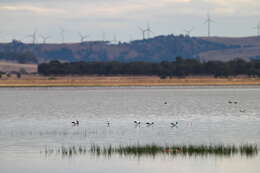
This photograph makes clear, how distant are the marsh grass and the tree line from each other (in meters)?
133

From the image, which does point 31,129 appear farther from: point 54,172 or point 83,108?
point 83,108

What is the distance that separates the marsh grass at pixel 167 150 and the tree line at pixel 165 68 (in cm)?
13259

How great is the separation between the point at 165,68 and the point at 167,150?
14576cm

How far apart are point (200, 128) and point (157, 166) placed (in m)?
18.1

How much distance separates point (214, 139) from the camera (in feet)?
137

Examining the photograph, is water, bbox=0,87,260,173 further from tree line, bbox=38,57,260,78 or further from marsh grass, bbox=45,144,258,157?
tree line, bbox=38,57,260,78

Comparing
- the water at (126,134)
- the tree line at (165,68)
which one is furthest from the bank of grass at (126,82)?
the water at (126,134)

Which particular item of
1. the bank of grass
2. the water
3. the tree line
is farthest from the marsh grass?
the tree line

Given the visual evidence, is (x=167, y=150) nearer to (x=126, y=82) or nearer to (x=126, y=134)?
(x=126, y=134)

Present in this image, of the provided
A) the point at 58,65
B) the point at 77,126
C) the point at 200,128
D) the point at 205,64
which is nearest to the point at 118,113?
the point at 77,126

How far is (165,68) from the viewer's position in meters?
181

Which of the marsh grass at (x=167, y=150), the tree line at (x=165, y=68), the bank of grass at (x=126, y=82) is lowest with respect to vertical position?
the bank of grass at (x=126, y=82)

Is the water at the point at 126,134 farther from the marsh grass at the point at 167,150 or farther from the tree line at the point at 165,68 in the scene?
the tree line at the point at 165,68

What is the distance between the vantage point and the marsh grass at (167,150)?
3462 centimetres
